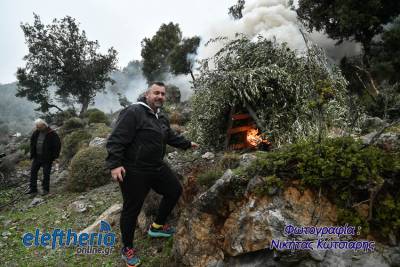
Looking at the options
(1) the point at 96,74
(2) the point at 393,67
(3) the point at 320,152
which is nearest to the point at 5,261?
(3) the point at 320,152

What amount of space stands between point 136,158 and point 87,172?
514 centimetres

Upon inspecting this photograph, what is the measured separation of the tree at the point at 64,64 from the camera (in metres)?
25.0

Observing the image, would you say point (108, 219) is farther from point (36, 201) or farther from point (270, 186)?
point (36, 201)

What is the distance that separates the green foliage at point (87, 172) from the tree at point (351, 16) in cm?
1049

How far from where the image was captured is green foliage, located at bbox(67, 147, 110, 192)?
8.23m

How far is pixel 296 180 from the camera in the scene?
317 centimetres

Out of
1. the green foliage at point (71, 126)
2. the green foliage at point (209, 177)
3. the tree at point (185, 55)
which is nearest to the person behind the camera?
the green foliage at point (209, 177)

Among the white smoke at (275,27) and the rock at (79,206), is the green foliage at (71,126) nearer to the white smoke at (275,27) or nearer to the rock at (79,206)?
the white smoke at (275,27)

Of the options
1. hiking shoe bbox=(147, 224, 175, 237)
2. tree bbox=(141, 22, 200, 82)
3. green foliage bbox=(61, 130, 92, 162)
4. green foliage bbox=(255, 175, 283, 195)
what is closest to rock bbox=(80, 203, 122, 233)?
hiking shoe bbox=(147, 224, 175, 237)

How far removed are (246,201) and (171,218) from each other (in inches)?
73.2

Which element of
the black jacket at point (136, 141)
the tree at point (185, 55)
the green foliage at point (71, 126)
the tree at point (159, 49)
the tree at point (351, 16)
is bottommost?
the black jacket at point (136, 141)

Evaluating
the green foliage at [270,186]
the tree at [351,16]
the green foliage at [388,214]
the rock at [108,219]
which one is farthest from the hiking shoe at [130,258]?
the tree at [351,16]

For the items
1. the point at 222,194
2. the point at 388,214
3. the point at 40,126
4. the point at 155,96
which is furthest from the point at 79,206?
the point at 388,214

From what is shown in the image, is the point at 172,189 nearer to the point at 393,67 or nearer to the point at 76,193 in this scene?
the point at 76,193
